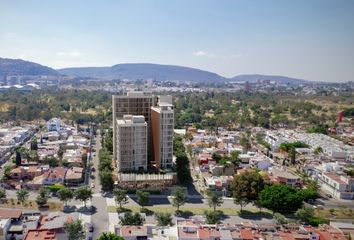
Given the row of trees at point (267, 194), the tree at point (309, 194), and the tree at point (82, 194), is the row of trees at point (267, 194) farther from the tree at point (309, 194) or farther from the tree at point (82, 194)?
the tree at point (82, 194)

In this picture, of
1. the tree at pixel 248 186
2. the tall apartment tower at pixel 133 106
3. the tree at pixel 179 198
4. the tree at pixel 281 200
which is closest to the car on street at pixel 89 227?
the tree at pixel 179 198

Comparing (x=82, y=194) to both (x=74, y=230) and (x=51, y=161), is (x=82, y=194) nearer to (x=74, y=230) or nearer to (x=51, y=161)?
(x=74, y=230)

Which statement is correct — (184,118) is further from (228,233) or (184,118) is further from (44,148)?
(228,233)

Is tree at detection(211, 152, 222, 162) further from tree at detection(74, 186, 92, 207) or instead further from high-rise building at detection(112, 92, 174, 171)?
tree at detection(74, 186, 92, 207)

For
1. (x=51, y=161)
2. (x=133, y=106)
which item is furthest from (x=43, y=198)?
(x=133, y=106)

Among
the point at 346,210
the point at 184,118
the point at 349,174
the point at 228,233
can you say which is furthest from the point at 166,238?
the point at 184,118
